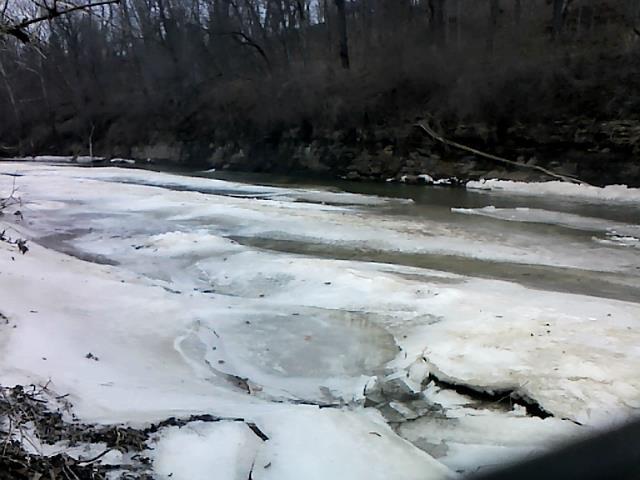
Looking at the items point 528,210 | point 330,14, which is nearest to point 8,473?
point 528,210

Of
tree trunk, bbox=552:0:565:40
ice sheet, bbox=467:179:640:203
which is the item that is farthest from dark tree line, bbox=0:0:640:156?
ice sheet, bbox=467:179:640:203

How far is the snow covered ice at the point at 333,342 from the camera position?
4816 millimetres

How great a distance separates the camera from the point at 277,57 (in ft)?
157

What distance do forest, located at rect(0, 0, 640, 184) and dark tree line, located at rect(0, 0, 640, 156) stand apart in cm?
13

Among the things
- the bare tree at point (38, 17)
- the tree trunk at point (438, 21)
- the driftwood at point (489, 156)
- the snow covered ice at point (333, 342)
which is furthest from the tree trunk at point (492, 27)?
the bare tree at point (38, 17)

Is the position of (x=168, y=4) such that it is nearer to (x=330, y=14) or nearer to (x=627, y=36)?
(x=330, y=14)

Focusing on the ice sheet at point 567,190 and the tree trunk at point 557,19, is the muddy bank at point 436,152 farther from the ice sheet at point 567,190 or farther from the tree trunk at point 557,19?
the tree trunk at point 557,19

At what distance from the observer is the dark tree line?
32.8 m

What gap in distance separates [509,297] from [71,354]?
591 centimetres

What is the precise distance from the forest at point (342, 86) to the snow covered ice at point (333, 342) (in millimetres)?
3249

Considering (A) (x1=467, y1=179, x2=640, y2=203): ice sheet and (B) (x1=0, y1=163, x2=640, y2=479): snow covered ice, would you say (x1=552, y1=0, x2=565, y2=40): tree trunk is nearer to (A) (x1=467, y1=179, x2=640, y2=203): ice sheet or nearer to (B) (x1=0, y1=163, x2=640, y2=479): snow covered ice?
(A) (x1=467, y1=179, x2=640, y2=203): ice sheet

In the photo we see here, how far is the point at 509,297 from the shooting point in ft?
30.0

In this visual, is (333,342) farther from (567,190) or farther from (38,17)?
(567,190)

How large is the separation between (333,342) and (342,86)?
31.0 m
